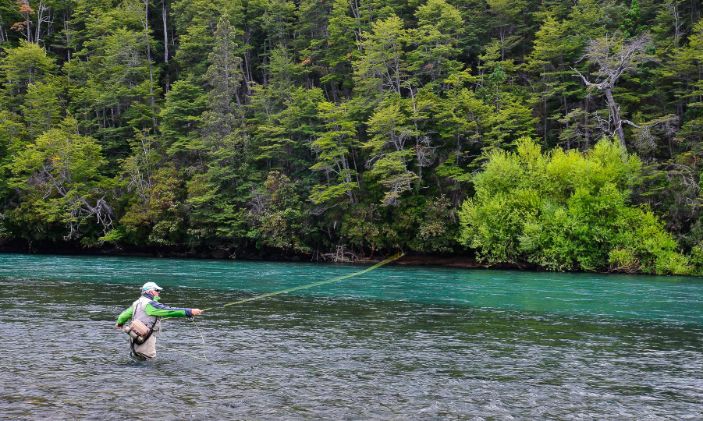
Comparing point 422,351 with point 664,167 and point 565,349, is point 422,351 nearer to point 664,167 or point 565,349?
point 565,349

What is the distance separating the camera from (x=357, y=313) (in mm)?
22328

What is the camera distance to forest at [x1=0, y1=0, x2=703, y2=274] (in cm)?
4197

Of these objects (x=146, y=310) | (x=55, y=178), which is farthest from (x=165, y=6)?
(x=146, y=310)

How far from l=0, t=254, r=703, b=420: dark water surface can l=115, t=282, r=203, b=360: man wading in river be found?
1.83 feet

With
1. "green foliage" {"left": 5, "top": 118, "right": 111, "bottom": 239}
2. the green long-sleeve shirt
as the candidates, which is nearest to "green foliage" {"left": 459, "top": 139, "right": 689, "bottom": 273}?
the green long-sleeve shirt

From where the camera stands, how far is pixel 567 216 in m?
40.9

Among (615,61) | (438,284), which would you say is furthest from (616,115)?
(438,284)

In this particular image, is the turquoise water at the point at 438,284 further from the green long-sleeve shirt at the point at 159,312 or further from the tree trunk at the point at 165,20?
the tree trunk at the point at 165,20

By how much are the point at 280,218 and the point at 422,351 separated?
113ft

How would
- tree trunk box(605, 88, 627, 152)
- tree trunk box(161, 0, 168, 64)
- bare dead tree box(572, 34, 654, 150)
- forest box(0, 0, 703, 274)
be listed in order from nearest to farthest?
forest box(0, 0, 703, 274), bare dead tree box(572, 34, 654, 150), tree trunk box(605, 88, 627, 152), tree trunk box(161, 0, 168, 64)

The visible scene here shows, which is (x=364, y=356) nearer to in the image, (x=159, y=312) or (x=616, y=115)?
(x=159, y=312)

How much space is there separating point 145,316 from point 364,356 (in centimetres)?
526

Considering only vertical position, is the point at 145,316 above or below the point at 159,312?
below

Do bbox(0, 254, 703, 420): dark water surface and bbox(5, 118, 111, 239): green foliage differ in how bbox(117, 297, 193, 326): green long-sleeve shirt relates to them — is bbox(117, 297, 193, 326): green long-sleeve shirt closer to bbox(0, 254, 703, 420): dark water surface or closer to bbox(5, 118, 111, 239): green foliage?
bbox(0, 254, 703, 420): dark water surface
